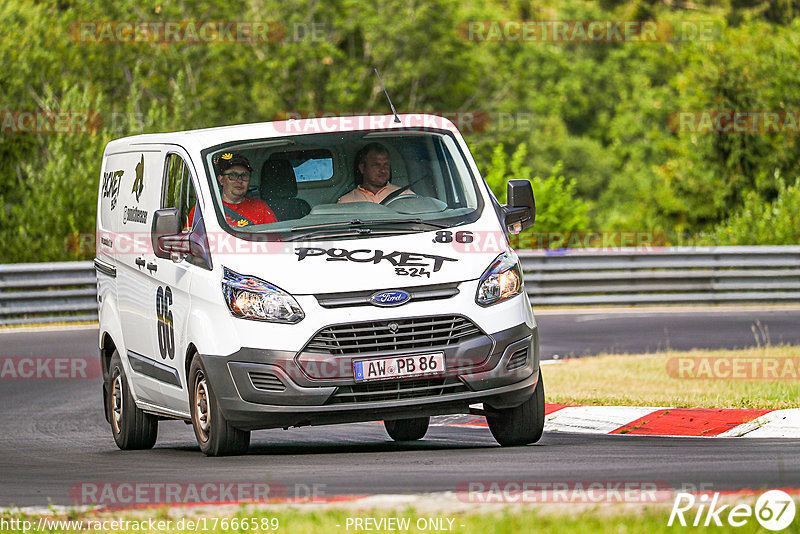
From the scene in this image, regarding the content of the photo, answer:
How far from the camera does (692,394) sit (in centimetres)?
1199

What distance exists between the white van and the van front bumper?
10mm

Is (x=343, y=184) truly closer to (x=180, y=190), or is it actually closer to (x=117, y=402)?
(x=180, y=190)

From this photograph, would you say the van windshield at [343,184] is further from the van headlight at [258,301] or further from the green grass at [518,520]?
the green grass at [518,520]

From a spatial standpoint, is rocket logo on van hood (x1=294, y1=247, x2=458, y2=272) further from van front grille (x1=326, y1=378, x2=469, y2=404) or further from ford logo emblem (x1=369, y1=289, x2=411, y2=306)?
van front grille (x1=326, y1=378, x2=469, y2=404)

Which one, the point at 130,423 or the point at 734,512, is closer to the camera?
the point at 734,512

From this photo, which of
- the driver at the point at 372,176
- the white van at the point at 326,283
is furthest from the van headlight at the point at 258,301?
the driver at the point at 372,176

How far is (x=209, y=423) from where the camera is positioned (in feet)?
28.8

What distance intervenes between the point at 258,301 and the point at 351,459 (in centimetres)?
111

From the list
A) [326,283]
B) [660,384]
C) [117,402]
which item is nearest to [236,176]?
[326,283]

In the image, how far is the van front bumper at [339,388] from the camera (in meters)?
8.30

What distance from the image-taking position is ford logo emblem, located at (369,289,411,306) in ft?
27.2

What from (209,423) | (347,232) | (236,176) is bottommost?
(209,423)

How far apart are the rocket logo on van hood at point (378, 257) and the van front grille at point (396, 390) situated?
68cm

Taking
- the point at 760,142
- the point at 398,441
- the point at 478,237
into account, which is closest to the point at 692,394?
the point at 398,441
